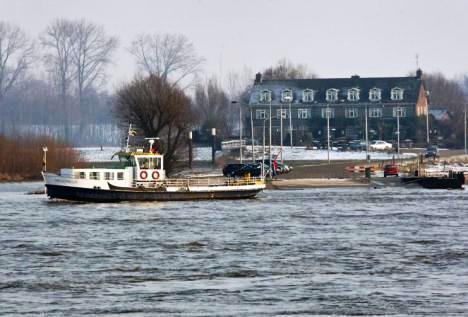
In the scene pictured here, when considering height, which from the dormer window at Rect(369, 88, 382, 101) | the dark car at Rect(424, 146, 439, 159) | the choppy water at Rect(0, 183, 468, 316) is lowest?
the choppy water at Rect(0, 183, 468, 316)

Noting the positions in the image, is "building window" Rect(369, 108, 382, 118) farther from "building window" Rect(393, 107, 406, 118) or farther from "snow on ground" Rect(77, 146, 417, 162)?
"snow on ground" Rect(77, 146, 417, 162)

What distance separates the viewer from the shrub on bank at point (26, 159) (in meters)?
119

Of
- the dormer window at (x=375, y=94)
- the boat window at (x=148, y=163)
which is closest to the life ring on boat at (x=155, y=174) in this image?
the boat window at (x=148, y=163)

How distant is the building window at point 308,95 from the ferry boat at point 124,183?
96.1 metres

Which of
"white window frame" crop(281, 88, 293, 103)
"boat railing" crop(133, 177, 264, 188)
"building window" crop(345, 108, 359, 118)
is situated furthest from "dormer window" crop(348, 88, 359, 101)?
"boat railing" crop(133, 177, 264, 188)

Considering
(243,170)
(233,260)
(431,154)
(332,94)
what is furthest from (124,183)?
(332,94)

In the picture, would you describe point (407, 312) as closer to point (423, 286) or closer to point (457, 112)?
point (423, 286)

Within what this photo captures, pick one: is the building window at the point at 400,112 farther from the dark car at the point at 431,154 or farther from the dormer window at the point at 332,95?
the dark car at the point at 431,154

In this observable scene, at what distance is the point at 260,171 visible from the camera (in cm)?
11062

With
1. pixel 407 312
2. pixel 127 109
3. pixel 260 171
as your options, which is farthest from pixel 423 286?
pixel 127 109

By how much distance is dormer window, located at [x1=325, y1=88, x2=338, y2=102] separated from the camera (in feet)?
590

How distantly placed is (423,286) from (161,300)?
8.12 m

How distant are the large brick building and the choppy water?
305 feet

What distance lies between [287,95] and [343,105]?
→ 7728 millimetres
